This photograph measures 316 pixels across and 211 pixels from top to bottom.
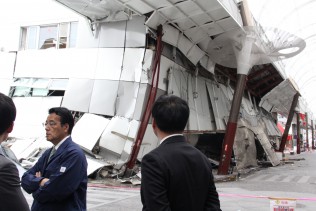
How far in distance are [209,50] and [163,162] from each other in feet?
53.3

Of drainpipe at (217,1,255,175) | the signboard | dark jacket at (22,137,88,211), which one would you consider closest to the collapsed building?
drainpipe at (217,1,255,175)

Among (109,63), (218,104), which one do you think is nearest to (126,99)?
(109,63)

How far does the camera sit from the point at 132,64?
14.6 metres

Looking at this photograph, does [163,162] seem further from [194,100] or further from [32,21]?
[32,21]

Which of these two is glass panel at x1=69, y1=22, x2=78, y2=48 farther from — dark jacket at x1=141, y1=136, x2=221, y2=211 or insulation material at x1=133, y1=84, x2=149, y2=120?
dark jacket at x1=141, y1=136, x2=221, y2=211

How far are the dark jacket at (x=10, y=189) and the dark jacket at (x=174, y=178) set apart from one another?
74cm

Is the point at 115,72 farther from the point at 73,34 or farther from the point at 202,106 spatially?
the point at 202,106

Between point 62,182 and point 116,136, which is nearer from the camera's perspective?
point 62,182

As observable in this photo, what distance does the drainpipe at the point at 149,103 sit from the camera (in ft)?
43.5

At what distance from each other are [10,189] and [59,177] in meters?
1.14

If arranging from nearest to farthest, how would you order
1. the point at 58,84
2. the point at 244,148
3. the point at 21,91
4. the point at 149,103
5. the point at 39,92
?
the point at 149,103, the point at 58,84, the point at 39,92, the point at 21,91, the point at 244,148

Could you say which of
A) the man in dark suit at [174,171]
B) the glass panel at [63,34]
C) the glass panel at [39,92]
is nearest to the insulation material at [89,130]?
the glass panel at [39,92]

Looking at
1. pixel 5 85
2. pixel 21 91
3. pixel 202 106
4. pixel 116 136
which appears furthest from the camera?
pixel 202 106

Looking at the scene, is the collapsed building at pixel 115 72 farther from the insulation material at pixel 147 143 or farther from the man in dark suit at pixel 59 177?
the man in dark suit at pixel 59 177
